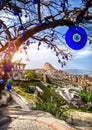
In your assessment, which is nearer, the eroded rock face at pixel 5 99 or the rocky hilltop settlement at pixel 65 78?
the eroded rock face at pixel 5 99

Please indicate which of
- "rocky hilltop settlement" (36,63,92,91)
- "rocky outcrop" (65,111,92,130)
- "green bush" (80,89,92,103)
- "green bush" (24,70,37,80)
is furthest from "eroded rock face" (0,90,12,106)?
"rocky hilltop settlement" (36,63,92,91)

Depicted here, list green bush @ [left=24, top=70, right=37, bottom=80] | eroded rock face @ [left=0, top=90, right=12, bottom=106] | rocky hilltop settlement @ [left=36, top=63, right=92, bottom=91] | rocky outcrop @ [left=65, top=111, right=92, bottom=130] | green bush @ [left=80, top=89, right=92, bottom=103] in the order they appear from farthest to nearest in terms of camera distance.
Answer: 1. rocky hilltop settlement @ [left=36, top=63, right=92, bottom=91]
2. green bush @ [left=24, top=70, right=37, bottom=80]
3. green bush @ [left=80, top=89, right=92, bottom=103]
4. eroded rock face @ [left=0, top=90, right=12, bottom=106]
5. rocky outcrop @ [left=65, top=111, right=92, bottom=130]

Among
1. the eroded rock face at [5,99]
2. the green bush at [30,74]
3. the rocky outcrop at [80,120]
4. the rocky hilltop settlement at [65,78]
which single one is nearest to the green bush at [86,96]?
the rocky hilltop settlement at [65,78]

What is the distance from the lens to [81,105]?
20766 mm

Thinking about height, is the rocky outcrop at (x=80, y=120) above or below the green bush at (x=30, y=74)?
below

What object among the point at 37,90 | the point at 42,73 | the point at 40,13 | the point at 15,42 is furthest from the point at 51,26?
the point at 42,73

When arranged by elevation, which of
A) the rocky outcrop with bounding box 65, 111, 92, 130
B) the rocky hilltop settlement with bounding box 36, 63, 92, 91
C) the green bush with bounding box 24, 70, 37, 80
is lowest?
the rocky outcrop with bounding box 65, 111, 92, 130

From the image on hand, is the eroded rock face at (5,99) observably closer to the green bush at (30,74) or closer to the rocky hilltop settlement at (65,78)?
the green bush at (30,74)

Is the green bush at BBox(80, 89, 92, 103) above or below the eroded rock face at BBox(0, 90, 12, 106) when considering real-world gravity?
below

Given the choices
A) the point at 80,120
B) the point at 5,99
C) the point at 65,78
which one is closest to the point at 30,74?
the point at 65,78

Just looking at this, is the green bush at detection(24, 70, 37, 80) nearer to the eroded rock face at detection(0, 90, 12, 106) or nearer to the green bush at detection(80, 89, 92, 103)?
the green bush at detection(80, 89, 92, 103)

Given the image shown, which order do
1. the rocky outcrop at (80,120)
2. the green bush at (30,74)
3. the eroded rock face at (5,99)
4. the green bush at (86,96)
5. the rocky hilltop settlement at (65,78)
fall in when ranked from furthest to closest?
the rocky hilltop settlement at (65,78) < the green bush at (30,74) < the green bush at (86,96) < the eroded rock face at (5,99) < the rocky outcrop at (80,120)

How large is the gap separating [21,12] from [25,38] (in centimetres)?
83

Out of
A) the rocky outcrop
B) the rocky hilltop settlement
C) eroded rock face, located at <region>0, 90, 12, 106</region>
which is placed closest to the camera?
the rocky outcrop
